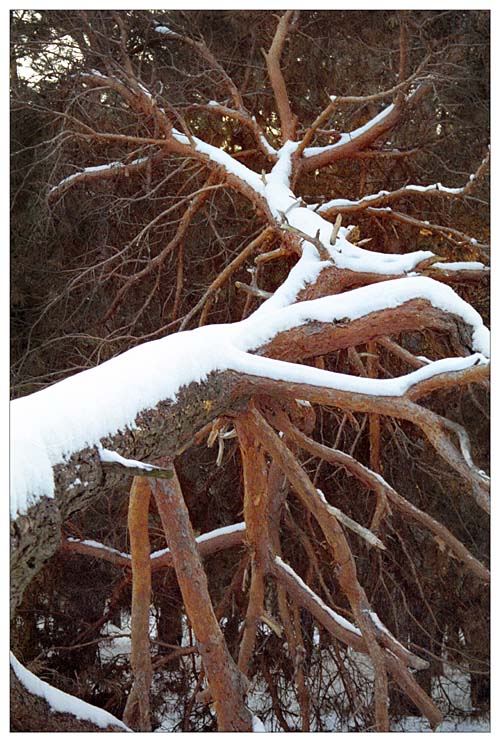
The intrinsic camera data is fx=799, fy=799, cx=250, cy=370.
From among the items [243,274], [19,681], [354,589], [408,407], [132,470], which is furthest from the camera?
[243,274]

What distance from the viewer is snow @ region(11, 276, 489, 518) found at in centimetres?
183

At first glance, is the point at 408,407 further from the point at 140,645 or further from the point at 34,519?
the point at 140,645

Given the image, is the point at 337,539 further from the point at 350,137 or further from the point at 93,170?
the point at 93,170

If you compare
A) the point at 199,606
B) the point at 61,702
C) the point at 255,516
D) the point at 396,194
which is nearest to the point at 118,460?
the point at 61,702

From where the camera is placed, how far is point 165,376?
7.38ft

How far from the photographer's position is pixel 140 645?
2875 millimetres

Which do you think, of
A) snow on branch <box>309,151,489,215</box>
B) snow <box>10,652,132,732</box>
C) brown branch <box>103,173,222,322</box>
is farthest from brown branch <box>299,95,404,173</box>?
snow <box>10,652,132,732</box>

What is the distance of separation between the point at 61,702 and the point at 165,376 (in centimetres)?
92

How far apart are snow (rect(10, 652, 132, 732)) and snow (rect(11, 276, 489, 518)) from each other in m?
0.67

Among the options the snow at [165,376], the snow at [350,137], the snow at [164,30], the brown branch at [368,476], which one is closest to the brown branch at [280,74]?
the snow at [350,137]
